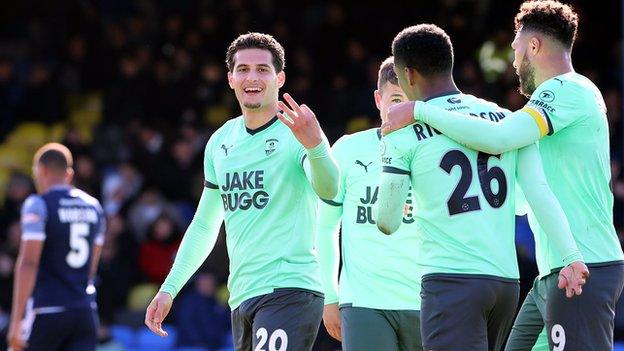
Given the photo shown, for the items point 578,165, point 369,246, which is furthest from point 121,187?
point 578,165

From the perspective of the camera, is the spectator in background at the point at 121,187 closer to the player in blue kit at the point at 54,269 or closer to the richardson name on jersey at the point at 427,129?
the player in blue kit at the point at 54,269

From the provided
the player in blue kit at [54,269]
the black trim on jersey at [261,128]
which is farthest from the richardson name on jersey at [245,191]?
the player in blue kit at [54,269]

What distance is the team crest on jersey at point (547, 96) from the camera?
18.9 feet

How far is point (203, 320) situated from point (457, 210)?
7994 millimetres

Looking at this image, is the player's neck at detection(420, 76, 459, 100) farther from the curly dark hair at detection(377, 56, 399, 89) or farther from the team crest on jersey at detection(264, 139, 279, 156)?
the curly dark hair at detection(377, 56, 399, 89)

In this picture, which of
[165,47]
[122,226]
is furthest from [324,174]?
[165,47]

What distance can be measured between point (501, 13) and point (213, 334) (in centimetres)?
710

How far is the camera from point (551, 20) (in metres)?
5.93

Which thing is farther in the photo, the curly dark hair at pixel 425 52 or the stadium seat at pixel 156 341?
the stadium seat at pixel 156 341

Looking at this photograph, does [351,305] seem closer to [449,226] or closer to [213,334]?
[449,226]

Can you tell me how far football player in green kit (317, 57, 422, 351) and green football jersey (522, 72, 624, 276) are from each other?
40.5 inches

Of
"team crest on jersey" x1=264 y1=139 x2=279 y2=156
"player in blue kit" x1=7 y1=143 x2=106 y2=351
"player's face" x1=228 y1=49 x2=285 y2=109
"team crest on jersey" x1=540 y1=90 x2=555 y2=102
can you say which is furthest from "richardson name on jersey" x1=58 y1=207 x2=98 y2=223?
"team crest on jersey" x1=540 y1=90 x2=555 y2=102

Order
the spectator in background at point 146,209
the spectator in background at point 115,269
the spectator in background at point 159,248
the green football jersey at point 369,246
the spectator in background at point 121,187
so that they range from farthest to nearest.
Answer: the spectator in background at point 121,187, the spectator in background at point 146,209, the spectator in background at point 159,248, the spectator in background at point 115,269, the green football jersey at point 369,246

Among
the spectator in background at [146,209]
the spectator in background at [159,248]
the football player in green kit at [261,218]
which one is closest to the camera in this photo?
the football player in green kit at [261,218]
